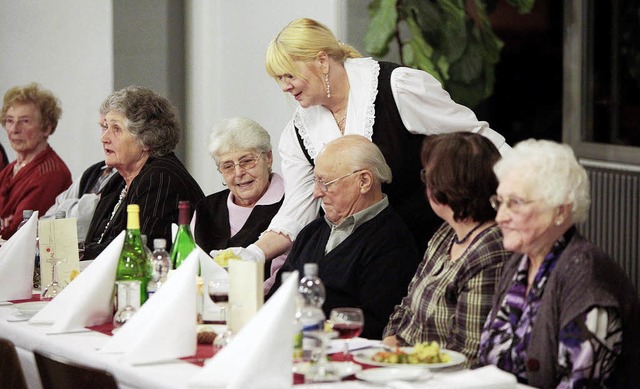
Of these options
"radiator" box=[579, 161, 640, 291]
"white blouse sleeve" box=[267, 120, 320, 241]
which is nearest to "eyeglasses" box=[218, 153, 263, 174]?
"white blouse sleeve" box=[267, 120, 320, 241]

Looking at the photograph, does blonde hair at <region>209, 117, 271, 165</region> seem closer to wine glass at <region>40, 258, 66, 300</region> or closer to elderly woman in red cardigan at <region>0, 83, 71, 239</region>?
wine glass at <region>40, 258, 66, 300</region>

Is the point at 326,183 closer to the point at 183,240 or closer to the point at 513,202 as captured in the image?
the point at 183,240

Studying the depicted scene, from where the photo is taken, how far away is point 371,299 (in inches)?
144

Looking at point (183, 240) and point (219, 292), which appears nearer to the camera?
point (219, 292)

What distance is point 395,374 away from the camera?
8.84ft

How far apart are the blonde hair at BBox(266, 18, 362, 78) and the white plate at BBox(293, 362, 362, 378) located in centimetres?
140

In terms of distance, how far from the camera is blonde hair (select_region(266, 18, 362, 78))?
13.0ft

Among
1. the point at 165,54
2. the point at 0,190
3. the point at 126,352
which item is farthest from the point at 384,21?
the point at 126,352

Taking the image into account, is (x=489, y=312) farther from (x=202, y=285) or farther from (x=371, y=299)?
(x=202, y=285)

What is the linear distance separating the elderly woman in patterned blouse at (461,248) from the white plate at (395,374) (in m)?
0.44

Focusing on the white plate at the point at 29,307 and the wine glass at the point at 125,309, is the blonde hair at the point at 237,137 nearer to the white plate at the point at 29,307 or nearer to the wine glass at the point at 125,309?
the white plate at the point at 29,307

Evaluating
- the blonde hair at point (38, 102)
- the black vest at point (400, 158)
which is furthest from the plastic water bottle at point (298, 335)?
the blonde hair at point (38, 102)

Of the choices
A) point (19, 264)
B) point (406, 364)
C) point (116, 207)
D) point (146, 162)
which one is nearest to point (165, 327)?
point (406, 364)

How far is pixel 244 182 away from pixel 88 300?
1.17 m
